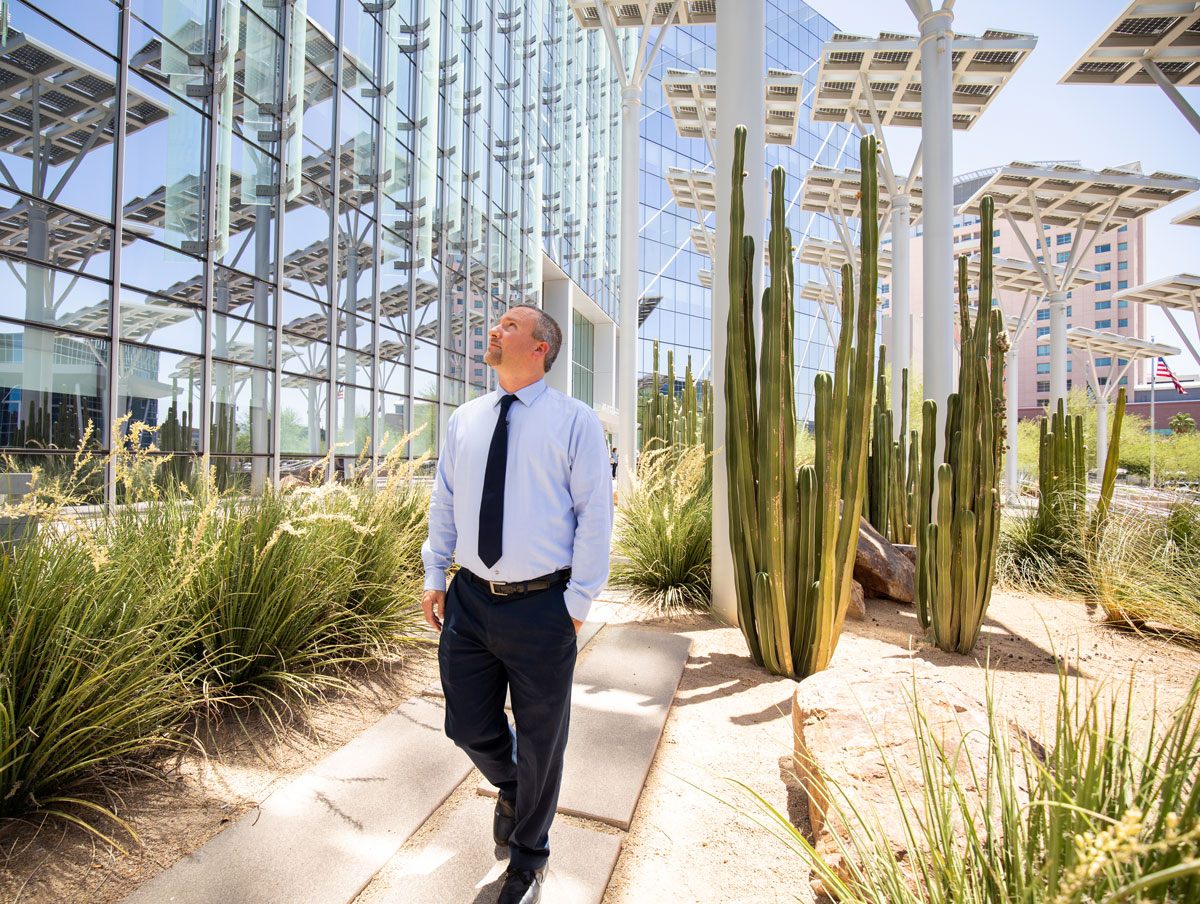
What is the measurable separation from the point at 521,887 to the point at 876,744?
3.56ft

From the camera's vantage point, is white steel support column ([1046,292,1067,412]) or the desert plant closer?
white steel support column ([1046,292,1067,412])

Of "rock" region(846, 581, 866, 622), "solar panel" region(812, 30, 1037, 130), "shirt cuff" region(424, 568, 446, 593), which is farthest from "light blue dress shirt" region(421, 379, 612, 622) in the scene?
"solar panel" region(812, 30, 1037, 130)

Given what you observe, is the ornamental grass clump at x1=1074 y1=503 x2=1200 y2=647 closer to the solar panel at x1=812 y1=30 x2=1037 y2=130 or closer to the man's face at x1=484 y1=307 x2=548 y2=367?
the man's face at x1=484 y1=307 x2=548 y2=367

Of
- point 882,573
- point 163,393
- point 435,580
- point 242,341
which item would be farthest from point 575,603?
point 242,341

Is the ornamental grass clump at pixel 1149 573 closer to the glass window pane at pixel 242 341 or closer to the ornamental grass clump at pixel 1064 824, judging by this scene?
the ornamental grass clump at pixel 1064 824

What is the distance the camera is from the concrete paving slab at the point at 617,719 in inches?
92.6

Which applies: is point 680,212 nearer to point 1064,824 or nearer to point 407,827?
point 407,827

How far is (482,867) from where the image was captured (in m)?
1.97

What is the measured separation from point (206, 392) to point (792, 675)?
956cm

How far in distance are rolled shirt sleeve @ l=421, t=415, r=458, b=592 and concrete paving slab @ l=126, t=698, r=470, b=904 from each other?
0.83 metres

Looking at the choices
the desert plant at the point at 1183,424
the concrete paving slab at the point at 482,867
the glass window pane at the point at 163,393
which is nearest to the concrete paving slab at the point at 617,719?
the concrete paving slab at the point at 482,867

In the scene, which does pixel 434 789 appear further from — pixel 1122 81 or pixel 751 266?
pixel 1122 81

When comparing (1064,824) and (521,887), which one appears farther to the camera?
(521,887)

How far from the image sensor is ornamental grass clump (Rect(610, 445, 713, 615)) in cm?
527
